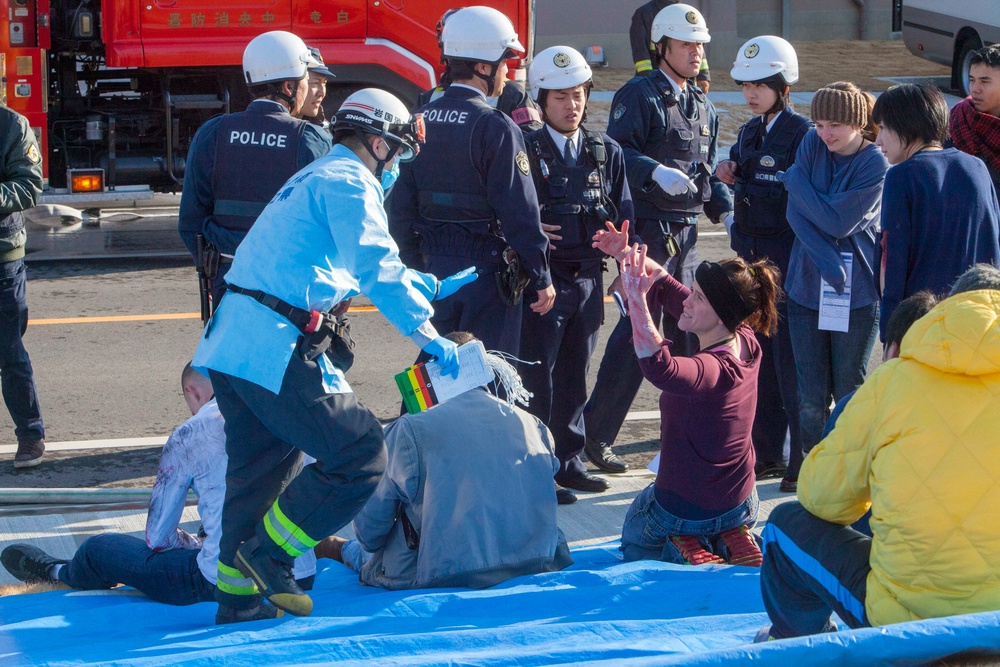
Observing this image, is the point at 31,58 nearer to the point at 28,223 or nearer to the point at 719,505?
the point at 28,223

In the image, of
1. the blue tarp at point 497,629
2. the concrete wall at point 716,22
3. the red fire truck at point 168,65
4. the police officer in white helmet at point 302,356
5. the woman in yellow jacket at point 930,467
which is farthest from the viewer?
the concrete wall at point 716,22

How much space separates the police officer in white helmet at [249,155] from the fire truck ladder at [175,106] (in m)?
5.72

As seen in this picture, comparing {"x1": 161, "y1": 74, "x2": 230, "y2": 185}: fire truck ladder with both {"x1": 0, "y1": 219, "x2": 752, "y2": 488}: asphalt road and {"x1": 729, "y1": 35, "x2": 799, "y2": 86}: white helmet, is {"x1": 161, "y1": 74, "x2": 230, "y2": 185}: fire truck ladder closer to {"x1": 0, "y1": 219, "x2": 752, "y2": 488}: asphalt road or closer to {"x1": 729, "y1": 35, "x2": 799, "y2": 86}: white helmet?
{"x1": 0, "y1": 219, "x2": 752, "y2": 488}: asphalt road

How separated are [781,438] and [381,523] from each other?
2.48m

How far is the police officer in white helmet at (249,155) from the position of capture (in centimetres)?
534

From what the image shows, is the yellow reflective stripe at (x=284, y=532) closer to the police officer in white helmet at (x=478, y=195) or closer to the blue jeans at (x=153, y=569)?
the blue jeans at (x=153, y=569)

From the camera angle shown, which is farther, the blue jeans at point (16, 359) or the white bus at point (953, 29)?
the white bus at point (953, 29)

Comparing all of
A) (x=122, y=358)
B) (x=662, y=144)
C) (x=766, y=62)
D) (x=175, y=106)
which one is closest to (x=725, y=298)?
(x=766, y=62)

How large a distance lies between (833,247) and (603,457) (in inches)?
57.7

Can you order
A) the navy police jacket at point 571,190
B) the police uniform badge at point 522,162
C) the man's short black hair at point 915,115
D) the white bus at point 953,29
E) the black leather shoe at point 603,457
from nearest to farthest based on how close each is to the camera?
the man's short black hair at point 915,115 < the police uniform badge at point 522,162 < the navy police jacket at point 571,190 < the black leather shoe at point 603,457 < the white bus at point 953,29

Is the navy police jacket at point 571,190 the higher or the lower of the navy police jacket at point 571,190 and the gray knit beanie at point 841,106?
the lower

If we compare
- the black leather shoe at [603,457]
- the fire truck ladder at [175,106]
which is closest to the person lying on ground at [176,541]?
the black leather shoe at [603,457]

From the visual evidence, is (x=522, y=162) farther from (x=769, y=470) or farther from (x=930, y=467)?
(x=930, y=467)

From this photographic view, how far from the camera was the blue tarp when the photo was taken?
2.66 m
